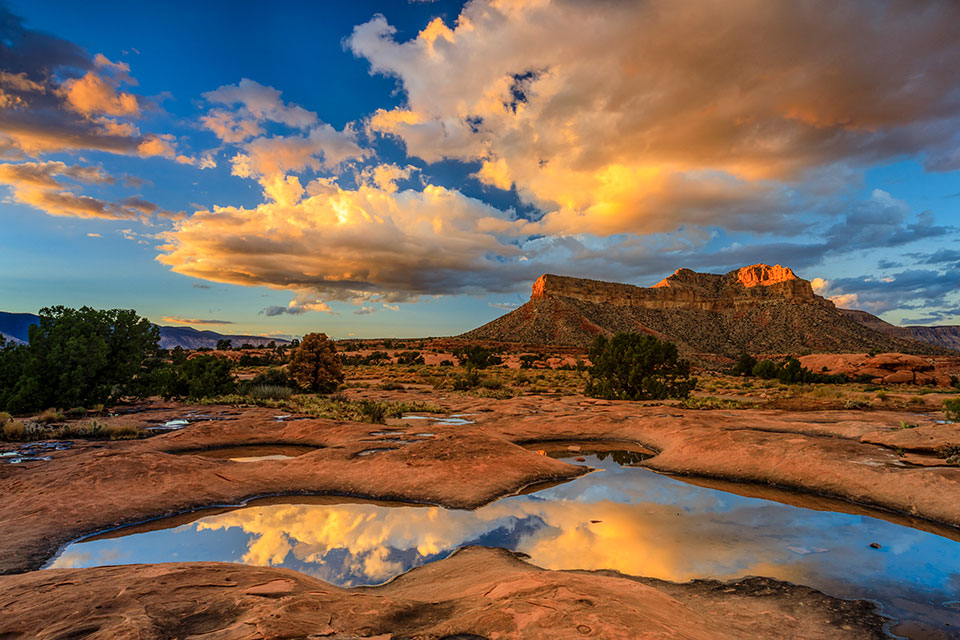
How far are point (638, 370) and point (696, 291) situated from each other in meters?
115

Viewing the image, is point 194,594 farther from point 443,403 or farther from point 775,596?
point 443,403

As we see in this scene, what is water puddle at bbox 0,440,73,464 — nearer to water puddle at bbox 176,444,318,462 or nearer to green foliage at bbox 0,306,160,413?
water puddle at bbox 176,444,318,462

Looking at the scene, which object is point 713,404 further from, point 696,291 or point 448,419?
point 696,291

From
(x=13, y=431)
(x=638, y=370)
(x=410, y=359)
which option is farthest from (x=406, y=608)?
(x=410, y=359)

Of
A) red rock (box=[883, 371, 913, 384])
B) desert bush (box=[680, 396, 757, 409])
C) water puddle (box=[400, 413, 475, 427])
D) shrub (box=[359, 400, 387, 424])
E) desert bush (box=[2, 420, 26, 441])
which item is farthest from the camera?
red rock (box=[883, 371, 913, 384])

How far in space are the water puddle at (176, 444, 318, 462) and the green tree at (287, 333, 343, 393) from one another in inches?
598

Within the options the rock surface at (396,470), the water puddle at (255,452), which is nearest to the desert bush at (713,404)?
the rock surface at (396,470)

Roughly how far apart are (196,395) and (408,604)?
27.7 m

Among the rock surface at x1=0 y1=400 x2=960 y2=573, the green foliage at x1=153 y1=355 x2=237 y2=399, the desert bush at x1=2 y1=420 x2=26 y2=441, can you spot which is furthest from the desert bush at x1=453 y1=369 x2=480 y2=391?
the desert bush at x1=2 y1=420 x2=26 y2=441

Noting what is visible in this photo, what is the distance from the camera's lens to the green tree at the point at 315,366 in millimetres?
31438

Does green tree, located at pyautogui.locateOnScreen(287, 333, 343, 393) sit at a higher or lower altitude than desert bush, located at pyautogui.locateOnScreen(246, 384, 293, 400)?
higher

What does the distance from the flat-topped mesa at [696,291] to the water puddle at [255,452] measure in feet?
334

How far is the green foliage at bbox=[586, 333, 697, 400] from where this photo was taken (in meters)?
29.3

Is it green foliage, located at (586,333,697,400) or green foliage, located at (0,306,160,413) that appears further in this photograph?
green foliage, located at (586,333,697,400)
